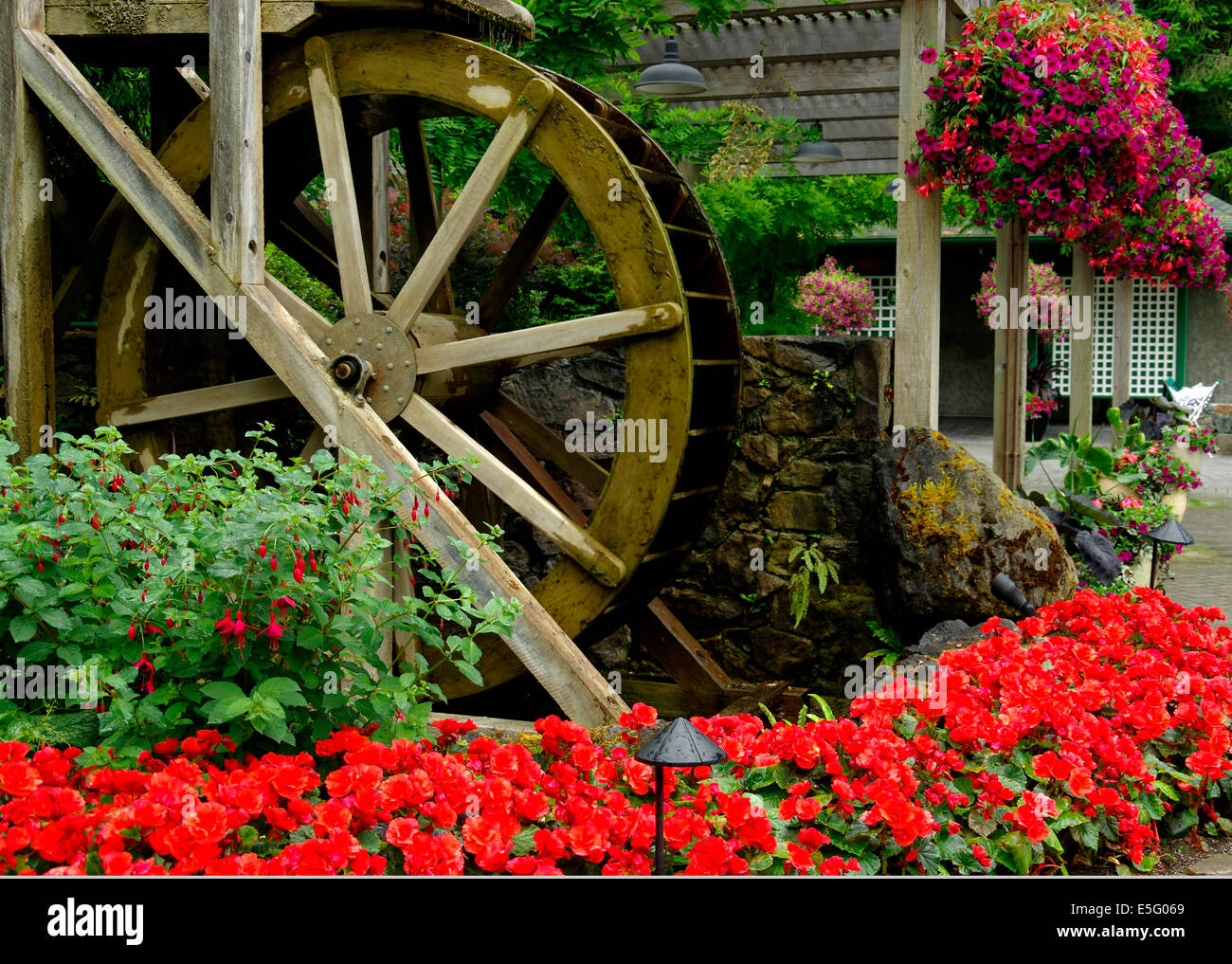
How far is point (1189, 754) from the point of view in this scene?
303cm

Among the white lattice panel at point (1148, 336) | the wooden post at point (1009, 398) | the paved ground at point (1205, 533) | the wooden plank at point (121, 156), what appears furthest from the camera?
the white lattice panel at point (1148, 336)

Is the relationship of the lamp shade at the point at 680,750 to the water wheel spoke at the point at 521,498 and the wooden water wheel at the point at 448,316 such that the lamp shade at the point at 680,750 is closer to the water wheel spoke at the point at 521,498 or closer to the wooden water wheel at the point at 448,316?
the wooden water wheel at the point at 448,316

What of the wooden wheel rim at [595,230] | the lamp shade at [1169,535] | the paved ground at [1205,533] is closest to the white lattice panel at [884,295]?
the paved ground at [1205,533]

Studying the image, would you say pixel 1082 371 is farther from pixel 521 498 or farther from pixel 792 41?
pixel 521 498

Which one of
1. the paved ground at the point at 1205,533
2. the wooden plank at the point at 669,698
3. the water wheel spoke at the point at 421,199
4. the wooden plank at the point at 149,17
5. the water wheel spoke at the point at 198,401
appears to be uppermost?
the wooden plank at the point at 149,17

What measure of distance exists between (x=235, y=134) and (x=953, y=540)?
10.4 feet

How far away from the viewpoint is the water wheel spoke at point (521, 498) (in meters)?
4.41

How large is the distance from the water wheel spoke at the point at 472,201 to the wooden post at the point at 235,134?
0.60 m

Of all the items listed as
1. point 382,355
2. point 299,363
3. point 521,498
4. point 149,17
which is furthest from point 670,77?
point 299,363

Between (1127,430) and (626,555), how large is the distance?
184 inches

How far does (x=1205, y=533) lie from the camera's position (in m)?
9.11

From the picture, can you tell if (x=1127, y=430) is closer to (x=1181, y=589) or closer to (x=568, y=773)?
(x=1181, y=589)
